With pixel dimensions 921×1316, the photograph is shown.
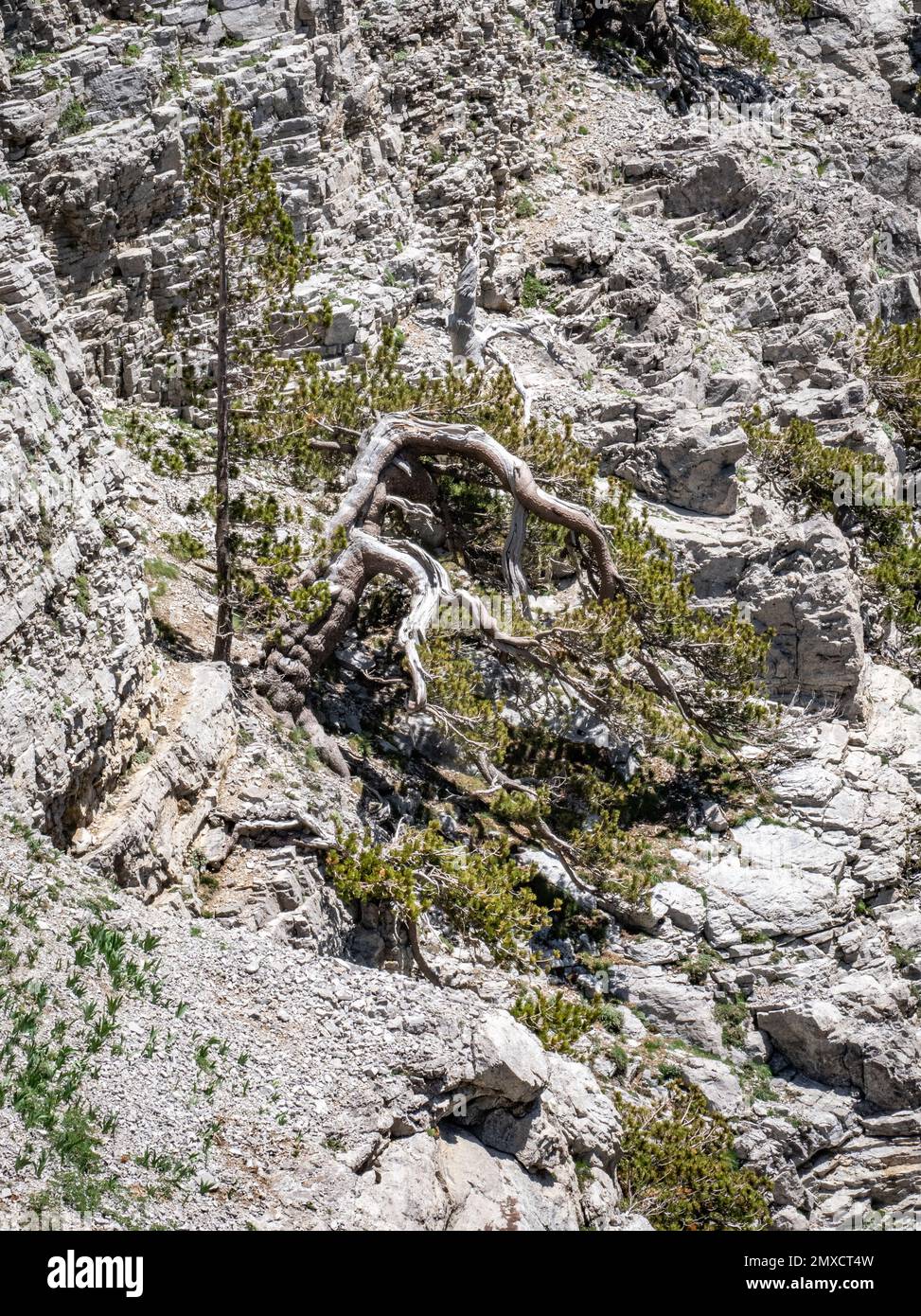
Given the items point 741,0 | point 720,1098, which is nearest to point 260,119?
point 720,1098

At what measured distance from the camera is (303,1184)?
32.0 ft

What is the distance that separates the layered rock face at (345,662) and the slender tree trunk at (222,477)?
0.65 m

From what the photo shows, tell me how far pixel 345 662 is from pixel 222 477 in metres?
3.95

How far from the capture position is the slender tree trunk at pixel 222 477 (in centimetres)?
1673

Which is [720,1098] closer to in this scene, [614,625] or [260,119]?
[614,625]

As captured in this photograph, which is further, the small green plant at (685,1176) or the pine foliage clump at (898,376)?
the pine foliage clump at (898,376)

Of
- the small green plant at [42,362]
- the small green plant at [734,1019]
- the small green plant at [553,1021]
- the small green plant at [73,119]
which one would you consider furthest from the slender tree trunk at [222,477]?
the small green plant at [734,1019]

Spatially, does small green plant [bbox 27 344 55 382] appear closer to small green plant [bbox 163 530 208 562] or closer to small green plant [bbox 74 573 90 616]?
small green plant [bbox 74 573 90 616]

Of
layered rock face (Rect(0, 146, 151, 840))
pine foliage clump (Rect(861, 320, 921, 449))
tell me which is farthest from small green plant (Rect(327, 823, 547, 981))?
pine foliage clump (Rect(861, 320, 921, 449))

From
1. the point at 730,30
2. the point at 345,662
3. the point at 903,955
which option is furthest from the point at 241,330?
the point at 730,30

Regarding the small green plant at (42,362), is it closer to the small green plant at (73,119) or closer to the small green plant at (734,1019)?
the small green plant at (73,119)

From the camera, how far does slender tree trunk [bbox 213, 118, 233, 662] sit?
16.7m

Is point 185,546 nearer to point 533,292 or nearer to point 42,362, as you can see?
point 42,362

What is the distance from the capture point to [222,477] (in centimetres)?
1694
